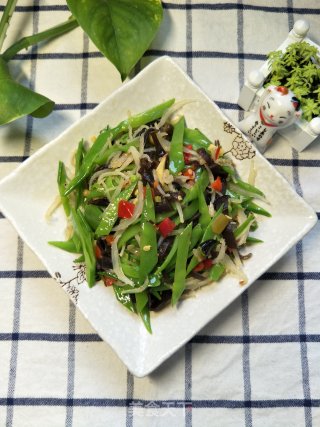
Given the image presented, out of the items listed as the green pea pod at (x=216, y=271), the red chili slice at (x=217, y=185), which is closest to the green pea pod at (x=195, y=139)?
the red chili slice at (x=217, y=185)

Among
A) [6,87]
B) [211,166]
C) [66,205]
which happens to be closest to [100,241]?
[66,205]

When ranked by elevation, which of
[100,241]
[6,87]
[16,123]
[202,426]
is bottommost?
[202,426]

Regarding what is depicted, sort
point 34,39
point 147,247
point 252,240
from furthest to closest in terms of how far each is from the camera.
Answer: point 34,39 < point 252,240 < point 147,247

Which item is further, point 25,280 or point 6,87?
point 25,280

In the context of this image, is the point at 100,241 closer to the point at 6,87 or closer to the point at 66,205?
the point at 66,205

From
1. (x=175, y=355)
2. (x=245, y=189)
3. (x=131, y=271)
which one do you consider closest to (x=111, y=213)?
(x=131, y=271)

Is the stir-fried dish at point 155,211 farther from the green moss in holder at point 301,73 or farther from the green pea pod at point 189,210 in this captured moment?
the green moss in holder at point 301,73

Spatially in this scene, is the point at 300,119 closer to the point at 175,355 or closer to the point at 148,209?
the point at 148,209
